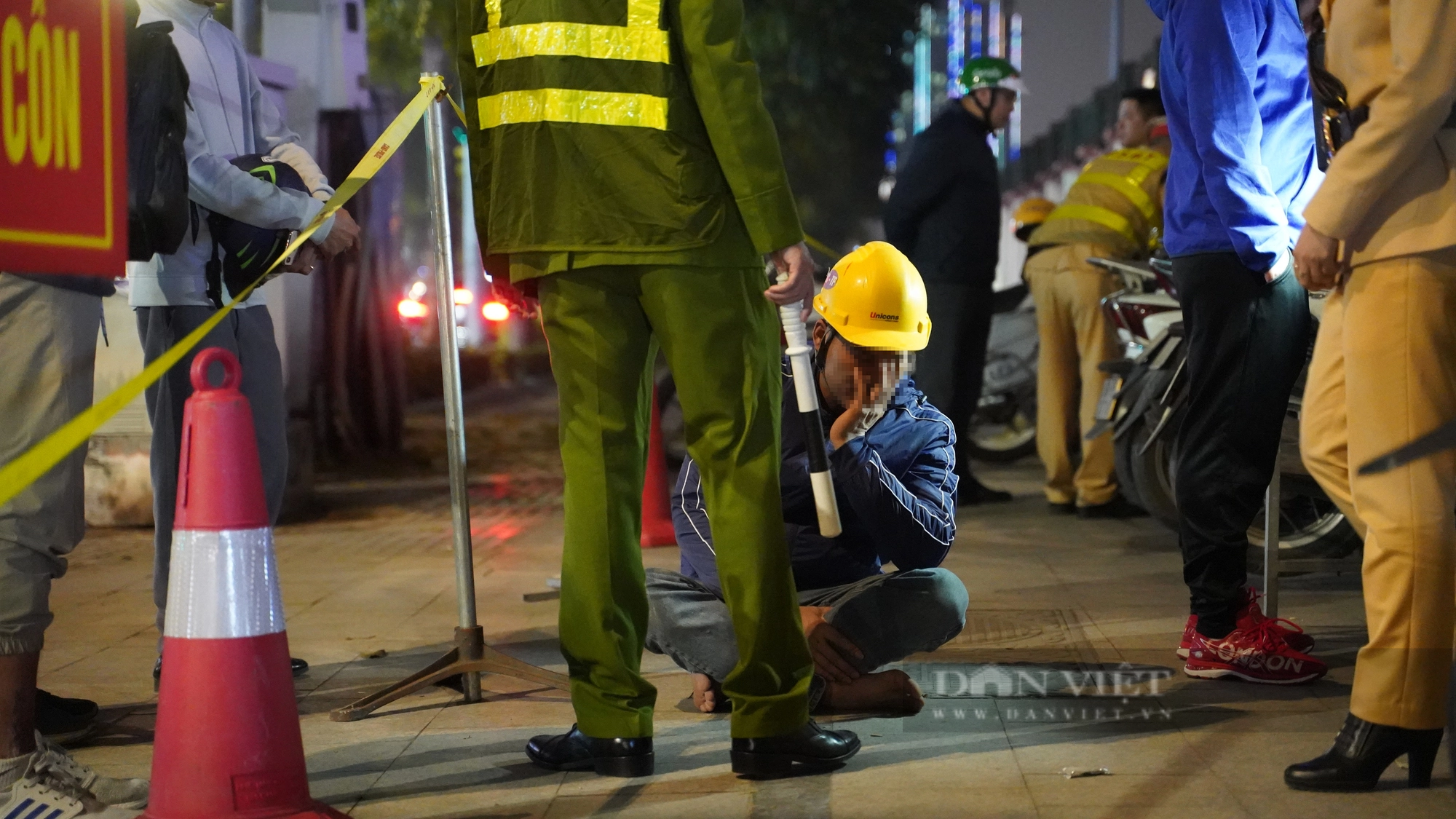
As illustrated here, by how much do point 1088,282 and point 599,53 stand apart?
5315 millimetres

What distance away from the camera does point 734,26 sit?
302 centimetres

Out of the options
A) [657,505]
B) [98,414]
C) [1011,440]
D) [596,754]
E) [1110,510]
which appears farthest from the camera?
[1011,440]

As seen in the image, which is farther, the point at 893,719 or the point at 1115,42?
the point at 1115,42

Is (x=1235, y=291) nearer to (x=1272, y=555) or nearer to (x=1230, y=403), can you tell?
(x=1230, y=403)

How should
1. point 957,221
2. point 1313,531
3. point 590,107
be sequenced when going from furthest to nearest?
1. point 957,221
2. point 1313,531
3. point 590,107

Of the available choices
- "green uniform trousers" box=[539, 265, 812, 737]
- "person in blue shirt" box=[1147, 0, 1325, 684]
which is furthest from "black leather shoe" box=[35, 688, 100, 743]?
"person in blue shirt" box=[1147, 0, 1325, 684]

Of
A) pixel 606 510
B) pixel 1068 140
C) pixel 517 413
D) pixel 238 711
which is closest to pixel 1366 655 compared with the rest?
pixel 606 510

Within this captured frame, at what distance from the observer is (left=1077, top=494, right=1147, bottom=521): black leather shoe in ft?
25.7

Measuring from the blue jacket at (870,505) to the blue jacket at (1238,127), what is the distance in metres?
0.96

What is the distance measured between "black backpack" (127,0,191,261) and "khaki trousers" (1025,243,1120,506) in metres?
5.17

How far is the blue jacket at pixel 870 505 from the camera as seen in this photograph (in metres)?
3.64

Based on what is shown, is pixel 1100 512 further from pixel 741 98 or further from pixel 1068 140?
pixel 1068 140

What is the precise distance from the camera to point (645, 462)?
312cm

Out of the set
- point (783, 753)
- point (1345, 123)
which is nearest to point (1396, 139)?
point (1345, 123)
